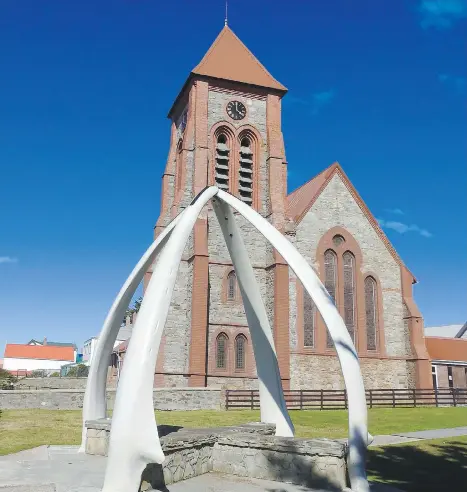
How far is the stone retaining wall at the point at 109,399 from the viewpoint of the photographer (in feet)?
76.0

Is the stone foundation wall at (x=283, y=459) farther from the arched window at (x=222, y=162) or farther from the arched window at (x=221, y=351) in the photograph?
the arched window at (x=222, y=162)

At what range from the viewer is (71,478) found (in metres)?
9.22

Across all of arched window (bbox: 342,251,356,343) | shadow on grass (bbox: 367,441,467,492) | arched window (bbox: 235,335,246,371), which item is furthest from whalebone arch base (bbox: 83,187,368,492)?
arched window (bbox: 342,251,356,343)

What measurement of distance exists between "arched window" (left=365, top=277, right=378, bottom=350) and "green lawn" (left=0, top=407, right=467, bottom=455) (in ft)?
24.0

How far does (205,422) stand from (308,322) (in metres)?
13.4

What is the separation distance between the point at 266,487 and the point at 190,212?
543 centimetres

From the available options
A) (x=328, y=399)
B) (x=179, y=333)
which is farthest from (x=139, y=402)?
(x=179, y=333)

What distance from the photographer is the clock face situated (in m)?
34.4

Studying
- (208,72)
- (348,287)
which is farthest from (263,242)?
(208,72)

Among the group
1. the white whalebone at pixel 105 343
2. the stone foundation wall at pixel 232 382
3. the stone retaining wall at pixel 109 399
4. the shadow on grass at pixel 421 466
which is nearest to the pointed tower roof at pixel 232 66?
the stone foundation wall at pixel 232 382

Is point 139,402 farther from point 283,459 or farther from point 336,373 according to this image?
point 336,373

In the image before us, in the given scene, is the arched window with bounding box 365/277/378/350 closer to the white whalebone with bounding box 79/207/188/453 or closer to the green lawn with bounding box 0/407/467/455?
the green lawn with bounding box 0/407/467/455

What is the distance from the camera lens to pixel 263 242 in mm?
31891

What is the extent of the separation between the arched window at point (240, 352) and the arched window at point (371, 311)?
8184 millimetres
